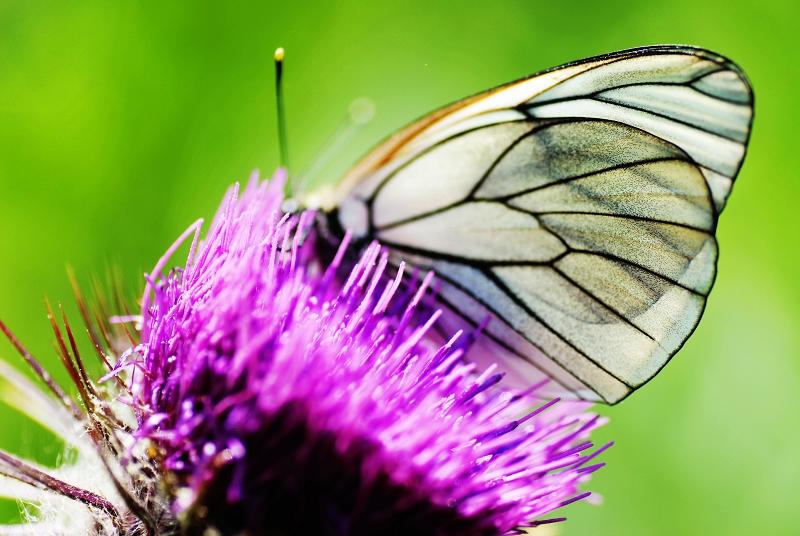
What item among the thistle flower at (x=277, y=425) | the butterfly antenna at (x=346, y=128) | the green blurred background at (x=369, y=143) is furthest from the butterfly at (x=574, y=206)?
the butterfly antenna at (x=346, y=128)

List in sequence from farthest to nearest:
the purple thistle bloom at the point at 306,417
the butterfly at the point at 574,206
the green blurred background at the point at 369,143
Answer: the green blurred background at the point at 369,143, the butterfly at the point at 574,206, the purple thistle bloom at the point at 306,417

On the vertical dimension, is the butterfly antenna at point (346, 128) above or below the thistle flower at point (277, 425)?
above

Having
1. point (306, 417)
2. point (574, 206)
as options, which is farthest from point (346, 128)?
point (306, 417)

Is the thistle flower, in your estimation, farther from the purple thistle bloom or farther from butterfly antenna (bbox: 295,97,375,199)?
butterfly antenna (bbox: 295,97,375,199)

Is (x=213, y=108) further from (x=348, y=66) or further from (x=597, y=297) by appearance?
(x=597, y=297)

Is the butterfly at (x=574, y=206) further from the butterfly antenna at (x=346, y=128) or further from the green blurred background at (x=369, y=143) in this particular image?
the butterfly antenna at (x=346, y=128)
